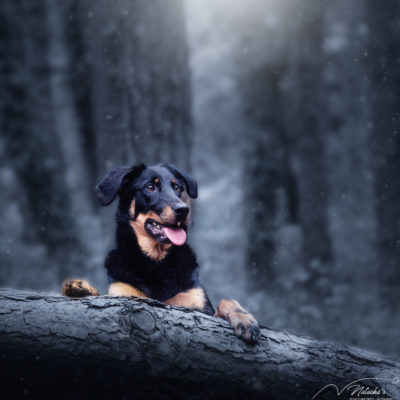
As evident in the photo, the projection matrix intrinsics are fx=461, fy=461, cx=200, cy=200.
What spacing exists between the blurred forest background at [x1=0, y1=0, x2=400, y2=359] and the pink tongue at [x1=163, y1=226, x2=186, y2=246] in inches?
90.9

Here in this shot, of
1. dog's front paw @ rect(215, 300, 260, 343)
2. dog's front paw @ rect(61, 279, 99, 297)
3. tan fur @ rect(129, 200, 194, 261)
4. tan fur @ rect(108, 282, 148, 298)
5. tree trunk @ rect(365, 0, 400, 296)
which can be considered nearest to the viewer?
dog's front paw @ rect(215, 300, 260, 343)

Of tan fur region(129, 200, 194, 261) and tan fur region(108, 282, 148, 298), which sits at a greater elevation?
tan fur region(129, 200, 194, 261)

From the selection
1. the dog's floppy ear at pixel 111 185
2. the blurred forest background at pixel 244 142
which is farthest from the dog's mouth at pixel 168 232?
the blurred forest background at pixel 244 142

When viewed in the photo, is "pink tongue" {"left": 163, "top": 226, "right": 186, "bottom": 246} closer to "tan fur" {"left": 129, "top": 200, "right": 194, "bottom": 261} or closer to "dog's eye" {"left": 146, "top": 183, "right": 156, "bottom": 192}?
"tan fur" {"left": 129, "top": 200, "right": 194, "bottom": 261}

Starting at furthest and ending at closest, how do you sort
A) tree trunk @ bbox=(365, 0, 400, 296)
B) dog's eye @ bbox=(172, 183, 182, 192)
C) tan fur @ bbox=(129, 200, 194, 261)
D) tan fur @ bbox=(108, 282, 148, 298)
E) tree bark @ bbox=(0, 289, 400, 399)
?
tree trunk @ bbox=(365, 0, 400, 296), dog's eye @ bbox=(172, 183, 182, 192), tan fur @ bbox=(129, 200, 194, 261), tan fur @ bbox=(108, 282, 148, 298), tree bark @ bbox=(0, 289, 400, 399)

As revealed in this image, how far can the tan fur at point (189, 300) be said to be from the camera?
12.3 feet

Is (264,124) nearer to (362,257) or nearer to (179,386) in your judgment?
(362,257)

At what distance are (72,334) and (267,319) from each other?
503cm

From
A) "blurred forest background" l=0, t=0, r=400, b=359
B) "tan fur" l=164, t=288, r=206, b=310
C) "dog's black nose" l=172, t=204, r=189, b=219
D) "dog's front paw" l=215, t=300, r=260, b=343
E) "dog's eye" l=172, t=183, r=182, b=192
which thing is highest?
"blurred forest background" l=0, t=0, r=400, b=359

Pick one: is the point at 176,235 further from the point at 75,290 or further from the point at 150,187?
the point at 75,290

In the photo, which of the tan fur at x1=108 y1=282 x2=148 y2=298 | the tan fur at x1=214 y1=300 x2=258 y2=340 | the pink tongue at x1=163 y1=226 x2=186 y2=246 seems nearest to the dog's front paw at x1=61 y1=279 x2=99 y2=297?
the tan fur at x1=108 y1=282 x2=148 y2=298

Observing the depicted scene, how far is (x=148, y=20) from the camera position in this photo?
619 centimetres

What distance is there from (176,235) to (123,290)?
0.62 metres

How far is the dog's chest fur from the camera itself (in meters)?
3.78
